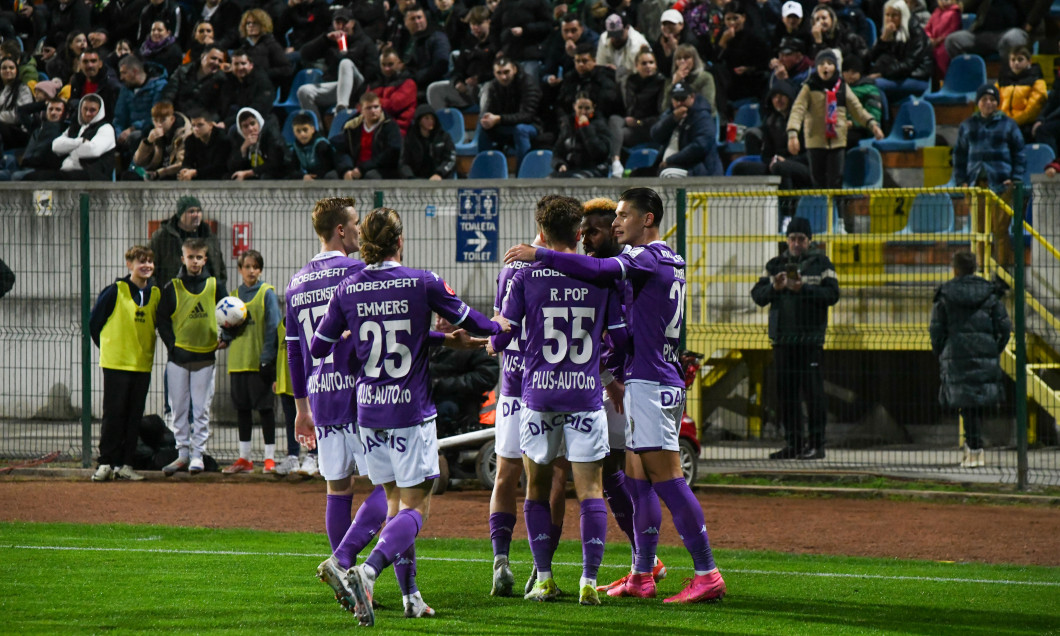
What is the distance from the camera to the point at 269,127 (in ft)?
55.0

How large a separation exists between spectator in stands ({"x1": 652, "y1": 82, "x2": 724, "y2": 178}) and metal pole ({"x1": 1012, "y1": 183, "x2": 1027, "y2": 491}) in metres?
3.92

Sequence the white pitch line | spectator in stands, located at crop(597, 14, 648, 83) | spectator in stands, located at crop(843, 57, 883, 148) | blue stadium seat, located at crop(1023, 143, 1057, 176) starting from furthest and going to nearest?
spectator in stands, located at crop(597, 14, 648, 83), spectator in stands, located at crop(843, 57, 883, 148), blue stadium seat, located at crop(1023, 143, 1057, 176), the white pitch line

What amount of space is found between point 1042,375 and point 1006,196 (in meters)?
1.91

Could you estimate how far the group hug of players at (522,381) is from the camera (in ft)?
21.5

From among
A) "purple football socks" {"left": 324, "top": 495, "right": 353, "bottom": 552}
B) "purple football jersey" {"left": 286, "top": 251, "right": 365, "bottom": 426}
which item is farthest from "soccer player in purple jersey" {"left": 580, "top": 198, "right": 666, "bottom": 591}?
"purple football socks" {"left": 324, "top": 495, "right": 353, "bottom": 552}

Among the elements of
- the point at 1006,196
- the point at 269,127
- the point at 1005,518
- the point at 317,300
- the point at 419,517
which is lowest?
the point at 1005,518

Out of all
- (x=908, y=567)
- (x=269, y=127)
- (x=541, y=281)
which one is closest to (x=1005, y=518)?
(x=908, y=567)

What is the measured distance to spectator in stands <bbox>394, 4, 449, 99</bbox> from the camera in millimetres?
19234

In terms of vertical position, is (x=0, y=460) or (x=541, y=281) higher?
(x=541, y=281)

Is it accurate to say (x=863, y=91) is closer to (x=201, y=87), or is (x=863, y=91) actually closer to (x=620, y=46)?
(x=620, y=46)

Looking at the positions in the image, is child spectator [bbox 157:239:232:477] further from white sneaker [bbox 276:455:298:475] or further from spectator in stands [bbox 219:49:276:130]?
spectator in stands [bbox 219:49:276:130]

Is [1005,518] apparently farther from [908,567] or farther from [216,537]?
[216,537]

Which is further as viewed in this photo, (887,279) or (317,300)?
(887,279)

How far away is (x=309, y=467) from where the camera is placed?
42.3ft
